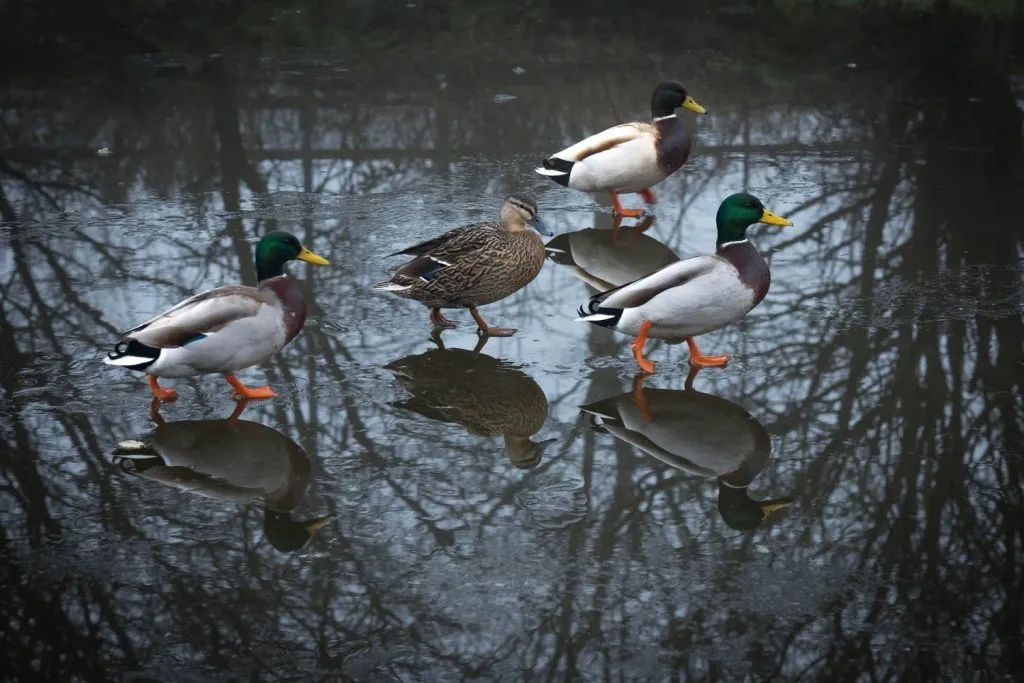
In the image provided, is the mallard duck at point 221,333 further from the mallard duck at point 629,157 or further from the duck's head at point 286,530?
the mallard duck at point 629,157

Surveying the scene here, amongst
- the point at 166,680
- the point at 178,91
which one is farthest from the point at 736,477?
the point at 178,91

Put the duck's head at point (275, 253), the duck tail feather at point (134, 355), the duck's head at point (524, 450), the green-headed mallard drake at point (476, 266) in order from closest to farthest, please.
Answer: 1. the duck's head at point (524, 450)
2. the duck tail feather at point (134, 355)
3. the duck's head at point (275, 253)
4. the green-headed mallard drake at point (476, 266)

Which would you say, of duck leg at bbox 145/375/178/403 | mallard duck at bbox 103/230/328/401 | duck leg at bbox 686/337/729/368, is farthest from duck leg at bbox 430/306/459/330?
duck leg at bbox 145/375/178/403

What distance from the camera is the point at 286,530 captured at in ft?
14.1

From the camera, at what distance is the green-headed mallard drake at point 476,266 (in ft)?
19.4

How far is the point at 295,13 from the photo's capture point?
12547mm

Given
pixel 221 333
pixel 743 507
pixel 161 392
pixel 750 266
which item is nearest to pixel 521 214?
pixel 750 266

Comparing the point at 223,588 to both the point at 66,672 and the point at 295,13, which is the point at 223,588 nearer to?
the point at 66,672

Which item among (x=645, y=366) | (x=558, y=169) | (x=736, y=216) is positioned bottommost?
(x=645, y=366)

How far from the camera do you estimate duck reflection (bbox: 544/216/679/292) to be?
6.89 metres

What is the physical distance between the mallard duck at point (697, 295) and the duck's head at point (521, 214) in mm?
702

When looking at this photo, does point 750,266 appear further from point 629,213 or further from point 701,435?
point 629,213

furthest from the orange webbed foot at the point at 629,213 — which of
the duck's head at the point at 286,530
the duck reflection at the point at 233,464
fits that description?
the duck's head at the point at 286,530

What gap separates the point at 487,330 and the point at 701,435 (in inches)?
59.0
